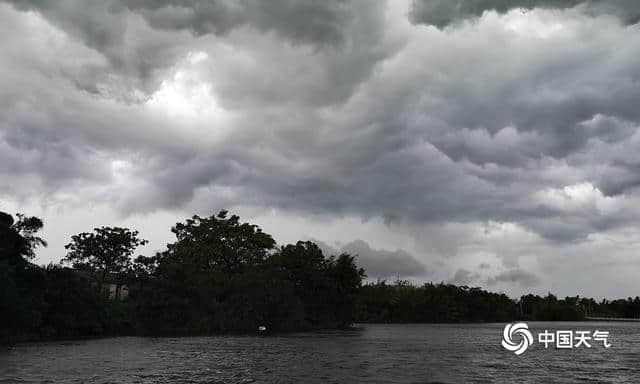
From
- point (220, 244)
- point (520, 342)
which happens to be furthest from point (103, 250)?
point (520, 342)

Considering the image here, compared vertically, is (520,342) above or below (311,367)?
below

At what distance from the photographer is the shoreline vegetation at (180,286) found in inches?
2763

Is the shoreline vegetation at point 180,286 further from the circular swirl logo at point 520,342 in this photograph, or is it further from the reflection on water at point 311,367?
the circular swirl logo at point 520,342

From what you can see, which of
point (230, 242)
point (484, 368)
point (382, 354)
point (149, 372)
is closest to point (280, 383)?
point (149, 372)

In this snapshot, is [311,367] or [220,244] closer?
[311,367]

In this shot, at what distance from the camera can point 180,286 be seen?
91.1 m

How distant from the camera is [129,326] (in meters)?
93.3

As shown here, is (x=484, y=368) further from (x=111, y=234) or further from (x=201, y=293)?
(x=111, y=234)

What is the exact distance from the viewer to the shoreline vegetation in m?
70.2
